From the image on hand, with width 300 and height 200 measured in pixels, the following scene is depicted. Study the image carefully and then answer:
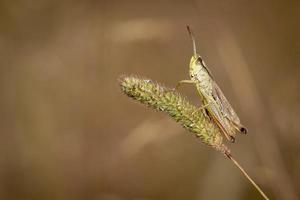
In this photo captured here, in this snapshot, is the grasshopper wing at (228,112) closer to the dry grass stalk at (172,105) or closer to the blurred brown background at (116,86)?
the dry grass stalk at (172,105)

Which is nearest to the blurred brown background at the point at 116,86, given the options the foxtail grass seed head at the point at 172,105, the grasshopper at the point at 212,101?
the grasshopper at the point at 212,101

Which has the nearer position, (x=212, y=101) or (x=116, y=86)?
(x=212, y=101)

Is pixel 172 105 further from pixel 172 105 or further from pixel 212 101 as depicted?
pixel 212 101

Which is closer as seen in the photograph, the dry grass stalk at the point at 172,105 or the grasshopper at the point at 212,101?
the dry grass stalk at the point at 172,105

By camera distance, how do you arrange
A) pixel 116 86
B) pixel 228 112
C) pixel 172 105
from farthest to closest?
pixel 116 86
pixel 228 112
pixel 172 105

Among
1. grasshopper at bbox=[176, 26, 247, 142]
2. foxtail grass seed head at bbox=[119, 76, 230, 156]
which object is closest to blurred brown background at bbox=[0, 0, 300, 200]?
grasshopper at bbox=[176, 26, 247, 142]

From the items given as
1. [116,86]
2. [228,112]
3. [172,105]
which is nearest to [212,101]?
[228,112]
